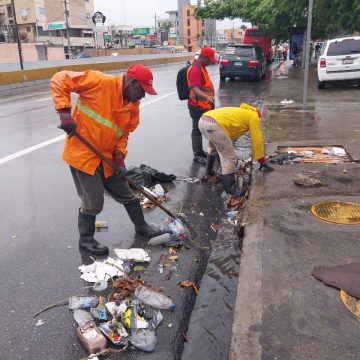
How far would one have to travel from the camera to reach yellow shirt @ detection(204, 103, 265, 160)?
16.9 feet

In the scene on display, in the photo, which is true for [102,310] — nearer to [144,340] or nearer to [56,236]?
[144,340]

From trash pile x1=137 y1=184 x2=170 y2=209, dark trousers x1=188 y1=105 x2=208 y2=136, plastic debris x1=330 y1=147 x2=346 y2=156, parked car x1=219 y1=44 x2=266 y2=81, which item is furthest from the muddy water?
parked car x1=219 y1=44 x2=266 y2=81

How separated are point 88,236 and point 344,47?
13.1 m

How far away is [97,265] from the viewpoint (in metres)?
3.80

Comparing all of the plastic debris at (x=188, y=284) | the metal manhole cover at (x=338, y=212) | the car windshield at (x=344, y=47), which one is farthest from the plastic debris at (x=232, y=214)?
the car windshield at (x=344, y=47)

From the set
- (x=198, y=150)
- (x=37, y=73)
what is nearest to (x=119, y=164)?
(x=198, y=150)

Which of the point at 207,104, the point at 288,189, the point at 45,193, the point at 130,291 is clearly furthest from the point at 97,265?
the point at 207,104

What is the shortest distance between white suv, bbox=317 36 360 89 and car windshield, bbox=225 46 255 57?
578cm

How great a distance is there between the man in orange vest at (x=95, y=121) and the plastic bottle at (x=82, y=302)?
775 mm

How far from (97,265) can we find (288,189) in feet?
8.85

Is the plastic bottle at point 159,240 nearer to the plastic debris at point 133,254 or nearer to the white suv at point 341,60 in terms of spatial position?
the plastic debris at point 133,254

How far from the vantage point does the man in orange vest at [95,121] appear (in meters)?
3.54

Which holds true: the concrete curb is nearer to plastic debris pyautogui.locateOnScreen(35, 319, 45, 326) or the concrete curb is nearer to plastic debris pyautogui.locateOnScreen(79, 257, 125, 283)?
plastic debris pyautogui.locateOnScreen(79, 257, 125, 283)

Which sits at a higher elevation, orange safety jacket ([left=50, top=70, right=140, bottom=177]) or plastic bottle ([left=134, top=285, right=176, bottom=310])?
orange safety jacket ([left=50, top=70, right=140, bottom=177])
